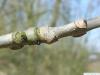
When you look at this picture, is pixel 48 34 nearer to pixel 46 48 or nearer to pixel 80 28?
pixel 80 28

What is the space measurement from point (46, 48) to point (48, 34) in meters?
5.08

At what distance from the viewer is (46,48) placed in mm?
5762

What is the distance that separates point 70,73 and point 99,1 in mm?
1434

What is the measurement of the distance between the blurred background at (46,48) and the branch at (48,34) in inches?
167

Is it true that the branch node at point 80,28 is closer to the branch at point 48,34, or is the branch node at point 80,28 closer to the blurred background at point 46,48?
the branch at point 48,34

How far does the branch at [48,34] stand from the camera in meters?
0.67

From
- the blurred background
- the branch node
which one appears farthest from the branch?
the blurred background

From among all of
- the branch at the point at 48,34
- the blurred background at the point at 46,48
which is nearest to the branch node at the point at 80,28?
the branch at the point at 48,34

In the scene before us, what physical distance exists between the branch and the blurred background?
423 cm

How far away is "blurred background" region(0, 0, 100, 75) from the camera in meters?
5.36

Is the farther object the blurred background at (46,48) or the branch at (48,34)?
the blurred background at (46,48)

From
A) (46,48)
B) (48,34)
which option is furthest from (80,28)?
(46,48)

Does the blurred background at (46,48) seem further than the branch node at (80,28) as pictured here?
Yes

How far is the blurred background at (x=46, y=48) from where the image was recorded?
5.36 metres
